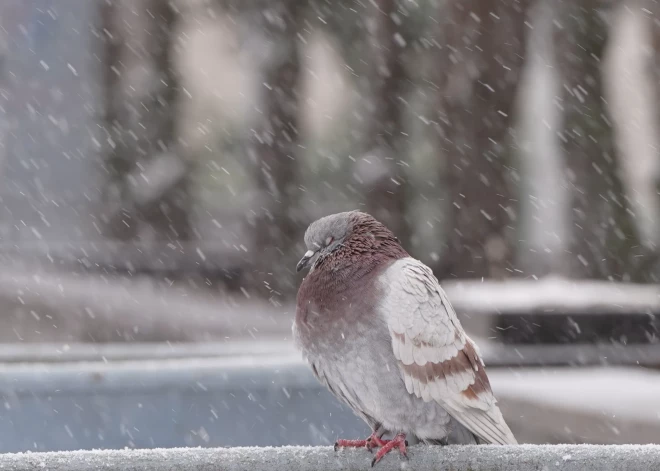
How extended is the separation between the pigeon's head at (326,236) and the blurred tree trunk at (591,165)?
15.2 feet

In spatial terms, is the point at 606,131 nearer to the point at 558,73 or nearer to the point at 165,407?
the point at 558,73

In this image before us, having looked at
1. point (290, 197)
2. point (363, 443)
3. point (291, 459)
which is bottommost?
point (290, 197)

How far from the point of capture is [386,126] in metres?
7.70

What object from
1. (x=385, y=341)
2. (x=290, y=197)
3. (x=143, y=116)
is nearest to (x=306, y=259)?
(x=385, y=341)

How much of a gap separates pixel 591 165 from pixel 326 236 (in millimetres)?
4760

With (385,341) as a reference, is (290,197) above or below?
below

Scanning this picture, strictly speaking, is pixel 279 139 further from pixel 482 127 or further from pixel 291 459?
pixel 291 459

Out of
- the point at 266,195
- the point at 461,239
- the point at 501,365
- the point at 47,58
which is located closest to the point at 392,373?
the point at 501,365

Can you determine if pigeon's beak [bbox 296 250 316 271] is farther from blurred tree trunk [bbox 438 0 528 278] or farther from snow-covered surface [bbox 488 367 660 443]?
blurred tree trunk [bbox 438 0 528 278]

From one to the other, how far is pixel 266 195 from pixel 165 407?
5560 mm

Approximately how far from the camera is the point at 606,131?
666 cm

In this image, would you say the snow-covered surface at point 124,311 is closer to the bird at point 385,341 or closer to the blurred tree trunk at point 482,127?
the blurred tree trunk at point 482,127

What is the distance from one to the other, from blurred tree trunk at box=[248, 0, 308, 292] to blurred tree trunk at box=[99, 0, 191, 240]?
3.30ft

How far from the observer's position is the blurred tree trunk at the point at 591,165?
21.4 ft
